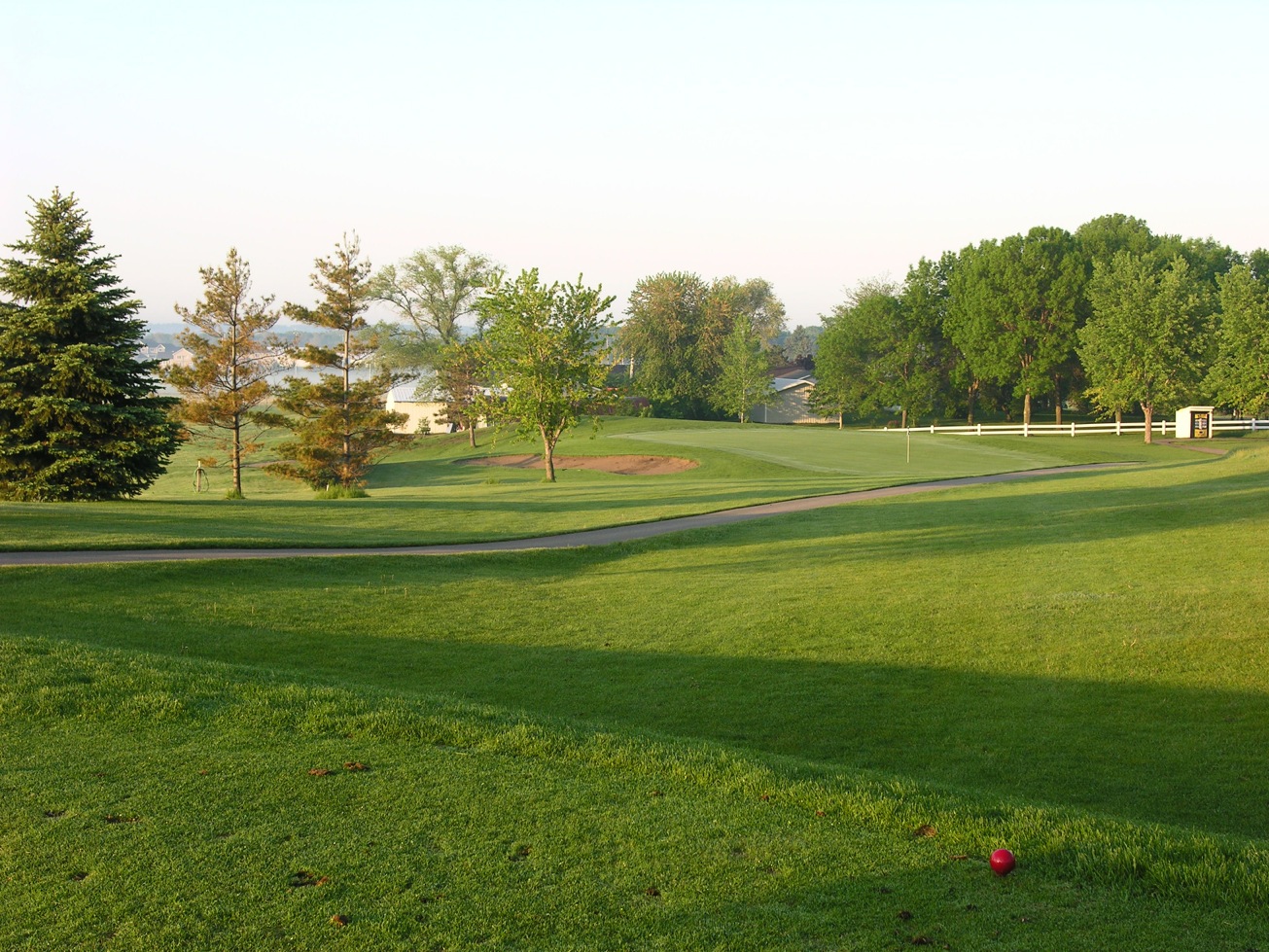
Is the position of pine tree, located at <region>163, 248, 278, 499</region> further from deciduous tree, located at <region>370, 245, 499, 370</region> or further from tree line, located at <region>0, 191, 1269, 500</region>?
deciduous tree, located at <region>370, 245, 499, 370</region>

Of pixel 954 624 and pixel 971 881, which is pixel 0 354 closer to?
pixel 954 624

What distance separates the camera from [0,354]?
1067 inches

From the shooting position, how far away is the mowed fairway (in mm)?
4301

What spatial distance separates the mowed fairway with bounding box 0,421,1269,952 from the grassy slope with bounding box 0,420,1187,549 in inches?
171

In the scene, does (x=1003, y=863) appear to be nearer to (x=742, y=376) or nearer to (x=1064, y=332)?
(x=1064, y=332)

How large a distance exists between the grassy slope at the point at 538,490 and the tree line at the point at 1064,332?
6320 mm

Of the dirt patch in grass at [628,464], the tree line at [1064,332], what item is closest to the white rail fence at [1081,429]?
the tree line at [1064,332]

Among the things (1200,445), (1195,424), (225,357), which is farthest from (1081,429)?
(225,357)

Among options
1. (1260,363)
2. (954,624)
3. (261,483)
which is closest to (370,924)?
(954,624)

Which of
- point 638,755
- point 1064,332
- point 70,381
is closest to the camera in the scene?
point 638,755

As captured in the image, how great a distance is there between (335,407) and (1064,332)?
176 ft

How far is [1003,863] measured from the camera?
467 cm

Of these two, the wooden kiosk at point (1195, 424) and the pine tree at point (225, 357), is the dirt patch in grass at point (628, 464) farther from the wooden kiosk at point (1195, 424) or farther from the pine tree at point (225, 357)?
the wooden kiosk at point (1195, 424)

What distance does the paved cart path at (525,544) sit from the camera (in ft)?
52.5
